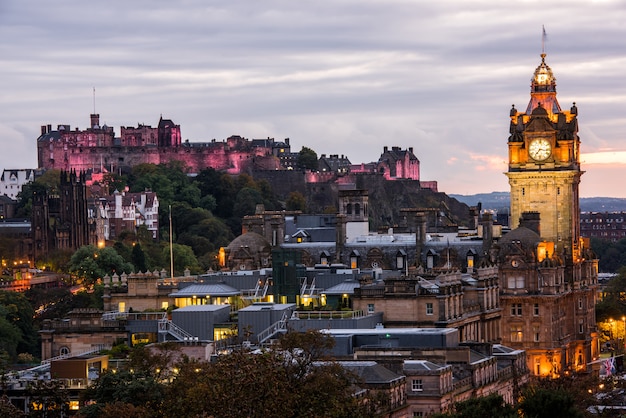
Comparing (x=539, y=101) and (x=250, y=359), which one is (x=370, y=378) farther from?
(x=539, y=101)

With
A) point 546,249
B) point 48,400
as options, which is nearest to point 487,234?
point 546,249

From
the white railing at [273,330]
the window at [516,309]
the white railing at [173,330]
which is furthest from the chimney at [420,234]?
the white railing at [173,330]

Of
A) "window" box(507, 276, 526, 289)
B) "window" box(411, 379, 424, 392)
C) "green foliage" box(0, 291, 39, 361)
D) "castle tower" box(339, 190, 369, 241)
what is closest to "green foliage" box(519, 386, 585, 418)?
"window" box(411, 379, 424, 392)

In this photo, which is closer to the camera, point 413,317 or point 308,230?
point 413,317

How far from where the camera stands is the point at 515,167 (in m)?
172

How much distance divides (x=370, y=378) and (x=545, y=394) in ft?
27.2

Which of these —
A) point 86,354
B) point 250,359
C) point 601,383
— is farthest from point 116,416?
point 601,383

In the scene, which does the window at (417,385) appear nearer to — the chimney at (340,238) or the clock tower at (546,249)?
the clock tower at (546,249)

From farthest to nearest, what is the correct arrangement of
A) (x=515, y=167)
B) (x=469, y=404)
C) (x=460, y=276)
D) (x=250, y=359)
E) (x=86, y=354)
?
(x=515, y=167), (x=460, y=276), (x=86, y=354), (x=469, y=404), (x=250, y=359)

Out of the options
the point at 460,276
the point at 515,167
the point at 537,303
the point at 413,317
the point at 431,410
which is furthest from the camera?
the point at 515,167

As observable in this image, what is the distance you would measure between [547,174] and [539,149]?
2331 millimetres

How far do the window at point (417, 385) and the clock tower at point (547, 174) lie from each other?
6999 centimetres

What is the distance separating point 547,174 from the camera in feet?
562

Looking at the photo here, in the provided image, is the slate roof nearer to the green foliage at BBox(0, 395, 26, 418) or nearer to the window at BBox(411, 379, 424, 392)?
the window at BBox(411, 379, 424, 392)
